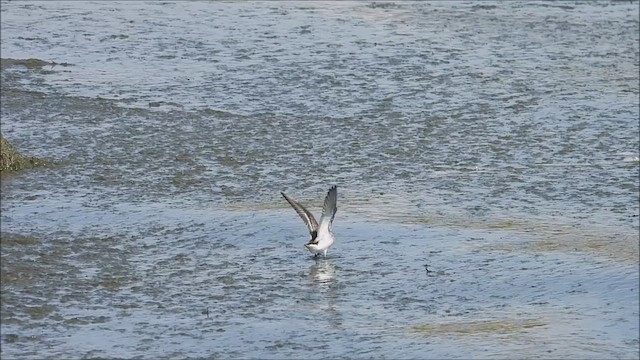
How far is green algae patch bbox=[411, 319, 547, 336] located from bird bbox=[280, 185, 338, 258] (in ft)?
4.91

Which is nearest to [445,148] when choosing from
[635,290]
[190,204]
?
[190,204]

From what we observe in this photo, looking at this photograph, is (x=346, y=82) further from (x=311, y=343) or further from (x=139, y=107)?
(x=311, y=343)

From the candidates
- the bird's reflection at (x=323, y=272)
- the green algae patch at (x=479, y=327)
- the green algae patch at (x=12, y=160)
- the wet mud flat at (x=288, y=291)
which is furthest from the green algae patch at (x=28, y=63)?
Answer: the green algae patch at (x=479, y=327)

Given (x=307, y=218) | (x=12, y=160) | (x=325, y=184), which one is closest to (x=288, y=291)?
(x=307, y=218)

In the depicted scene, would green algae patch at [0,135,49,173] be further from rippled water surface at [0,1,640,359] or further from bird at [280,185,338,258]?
bird at [280,185,338,258]

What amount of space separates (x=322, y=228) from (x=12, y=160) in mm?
3698

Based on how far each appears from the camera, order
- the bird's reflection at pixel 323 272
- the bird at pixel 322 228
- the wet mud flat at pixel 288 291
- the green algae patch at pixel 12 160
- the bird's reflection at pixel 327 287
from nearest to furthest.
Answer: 1. the wet mud flat at pixel 288 291
2. the bird's reflection at pixel 327 287
3. the bird's reflection at pixel 323 272
4. the bird at pixel 322 228
5. the green algae patch at pixel 12 160

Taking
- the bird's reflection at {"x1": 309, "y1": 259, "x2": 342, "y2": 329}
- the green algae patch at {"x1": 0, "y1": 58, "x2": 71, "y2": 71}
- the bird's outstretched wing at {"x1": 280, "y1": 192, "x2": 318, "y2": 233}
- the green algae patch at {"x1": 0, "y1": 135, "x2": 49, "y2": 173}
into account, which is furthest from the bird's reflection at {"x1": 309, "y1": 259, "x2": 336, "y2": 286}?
the green algae patch at {"x1": 0, "y1": 58, "x2": 71, "y2": 71}

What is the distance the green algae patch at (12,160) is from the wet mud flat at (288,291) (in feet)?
3.98

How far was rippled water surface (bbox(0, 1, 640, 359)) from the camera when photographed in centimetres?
1009

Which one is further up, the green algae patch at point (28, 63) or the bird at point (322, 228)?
the bird at point (322, 228)

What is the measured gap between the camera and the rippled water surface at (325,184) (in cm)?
1009

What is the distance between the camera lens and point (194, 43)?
1986 cm

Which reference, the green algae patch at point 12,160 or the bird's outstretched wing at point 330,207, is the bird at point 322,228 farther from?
the green algae patch at point 12,160
